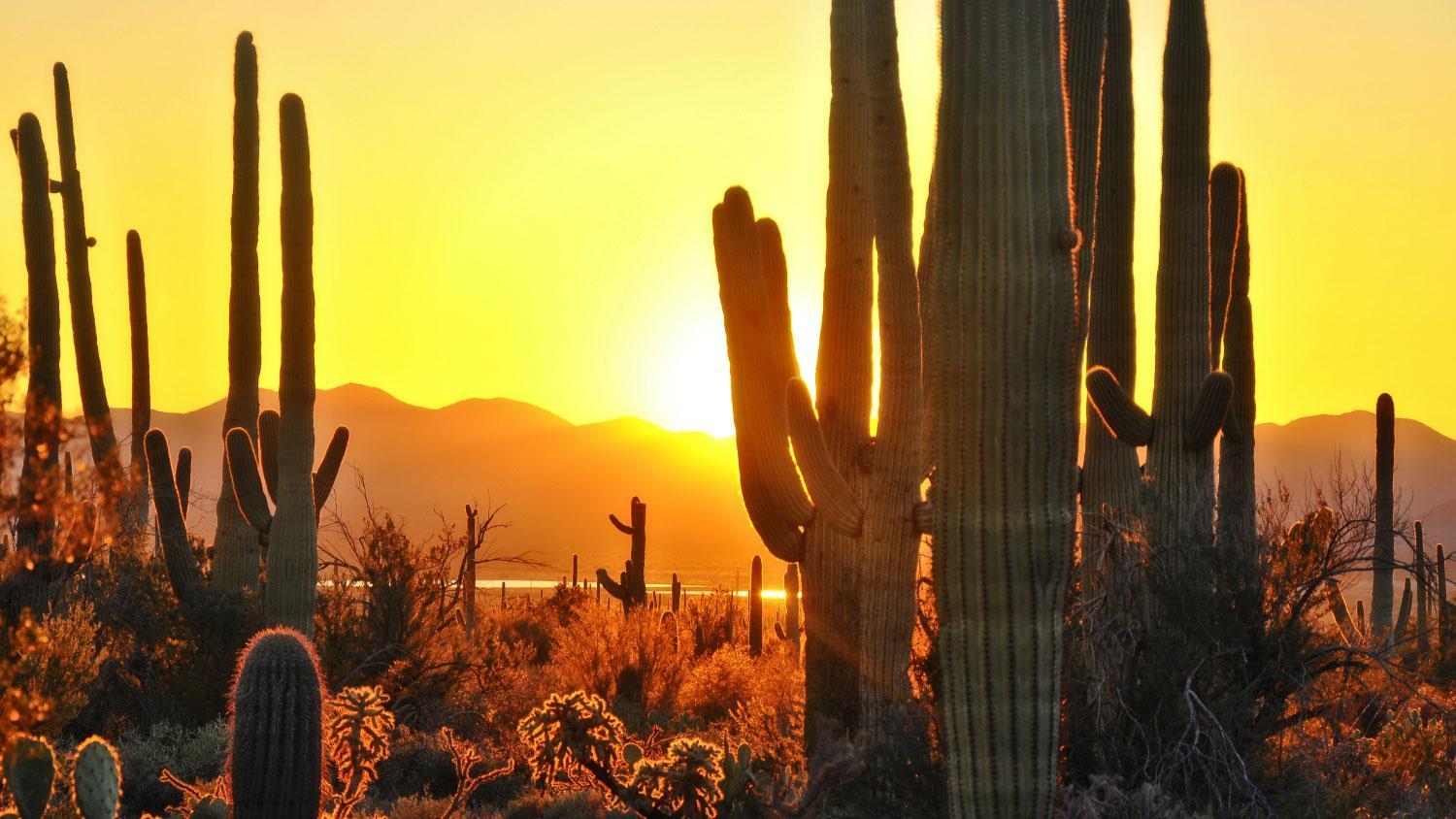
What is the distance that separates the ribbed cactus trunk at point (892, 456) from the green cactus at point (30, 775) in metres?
5.45

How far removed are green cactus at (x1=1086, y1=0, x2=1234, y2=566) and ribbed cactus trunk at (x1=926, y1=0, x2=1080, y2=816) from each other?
5.95 metres

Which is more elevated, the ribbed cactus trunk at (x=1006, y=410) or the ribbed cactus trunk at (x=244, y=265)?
the ribbed cactus trunk at (x=244, y=265)

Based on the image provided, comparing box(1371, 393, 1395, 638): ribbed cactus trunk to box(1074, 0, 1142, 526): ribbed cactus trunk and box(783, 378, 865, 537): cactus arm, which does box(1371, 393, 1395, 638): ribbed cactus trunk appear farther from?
box(783, 378, 865, 537): cactus arm

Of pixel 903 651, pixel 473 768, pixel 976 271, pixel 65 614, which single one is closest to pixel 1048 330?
pixel 976 271

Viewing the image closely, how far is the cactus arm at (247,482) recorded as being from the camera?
1831 cm

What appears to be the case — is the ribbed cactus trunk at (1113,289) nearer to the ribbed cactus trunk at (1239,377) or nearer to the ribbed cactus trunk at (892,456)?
the ribbed cactus trunk at (1239,377)

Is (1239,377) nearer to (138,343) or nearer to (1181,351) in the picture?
(1181,351)

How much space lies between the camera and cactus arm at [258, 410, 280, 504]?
17938 mm

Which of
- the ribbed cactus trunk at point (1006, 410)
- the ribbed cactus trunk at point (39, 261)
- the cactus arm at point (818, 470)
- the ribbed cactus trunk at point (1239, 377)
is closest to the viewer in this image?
the ribbed cactus trunk at point (1006, 410)

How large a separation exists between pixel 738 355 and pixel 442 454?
607 feet

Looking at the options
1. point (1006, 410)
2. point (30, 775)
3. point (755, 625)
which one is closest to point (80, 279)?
point (755, 625)

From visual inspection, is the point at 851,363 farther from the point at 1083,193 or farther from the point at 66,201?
the point at 66,201

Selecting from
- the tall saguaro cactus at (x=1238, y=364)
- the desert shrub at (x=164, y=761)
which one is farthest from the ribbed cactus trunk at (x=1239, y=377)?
the desert shrub at (x=164, y=761)

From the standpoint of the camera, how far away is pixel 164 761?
13320mm
